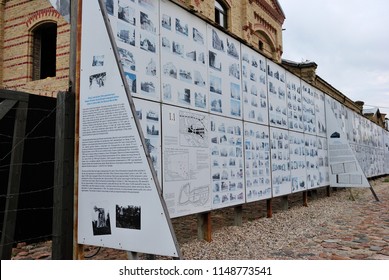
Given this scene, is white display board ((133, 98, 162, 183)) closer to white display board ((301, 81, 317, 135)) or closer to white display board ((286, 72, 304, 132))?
white display board ((286, 72, 304, 132))

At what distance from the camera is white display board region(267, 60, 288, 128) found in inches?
311

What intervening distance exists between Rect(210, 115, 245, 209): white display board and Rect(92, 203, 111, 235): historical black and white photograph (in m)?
2.40

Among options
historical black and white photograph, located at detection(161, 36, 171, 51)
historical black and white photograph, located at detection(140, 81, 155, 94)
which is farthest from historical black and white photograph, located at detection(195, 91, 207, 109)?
historical black and white photograph, located at detection(140, 81, 155, 94)

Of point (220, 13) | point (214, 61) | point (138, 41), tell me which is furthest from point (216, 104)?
point (220, 13)

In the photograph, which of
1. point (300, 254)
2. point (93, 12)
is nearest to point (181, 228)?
point (300, 254)

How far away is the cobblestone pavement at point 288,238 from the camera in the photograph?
15.7ft

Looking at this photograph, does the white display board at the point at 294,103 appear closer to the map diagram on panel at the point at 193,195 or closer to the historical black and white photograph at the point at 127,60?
the map diagram on panel at the point at 193,195

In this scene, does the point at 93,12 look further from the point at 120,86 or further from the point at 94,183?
the point at 94,183

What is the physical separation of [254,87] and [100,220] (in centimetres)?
488

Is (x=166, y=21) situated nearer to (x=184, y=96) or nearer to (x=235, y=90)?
(x=184, y=96)

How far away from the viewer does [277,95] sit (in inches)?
325

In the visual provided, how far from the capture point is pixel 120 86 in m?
3.27

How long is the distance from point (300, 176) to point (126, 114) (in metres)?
7.05

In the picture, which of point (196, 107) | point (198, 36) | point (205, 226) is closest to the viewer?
point (196, 107)
